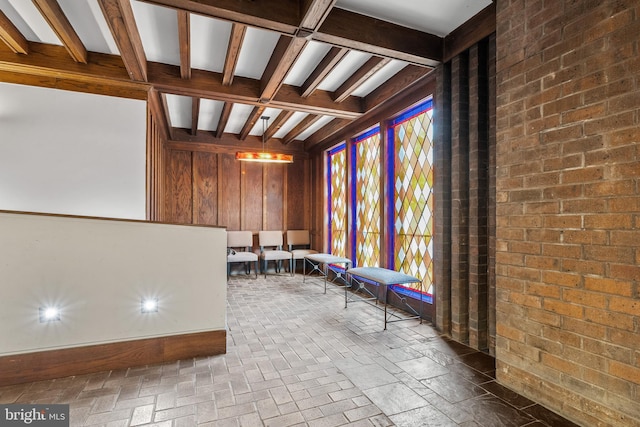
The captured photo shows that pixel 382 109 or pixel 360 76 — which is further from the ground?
pixel 360 76

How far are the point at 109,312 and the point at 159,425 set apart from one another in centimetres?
107

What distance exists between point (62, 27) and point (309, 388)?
12.5ft

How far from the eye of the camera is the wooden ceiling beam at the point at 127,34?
2.51 meters

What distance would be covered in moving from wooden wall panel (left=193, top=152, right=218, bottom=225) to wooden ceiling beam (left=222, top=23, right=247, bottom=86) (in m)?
3.05

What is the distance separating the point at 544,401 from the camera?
6.55ft

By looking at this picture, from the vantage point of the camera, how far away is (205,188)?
6840mm

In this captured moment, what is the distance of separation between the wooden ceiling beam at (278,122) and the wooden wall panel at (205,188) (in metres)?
1.38

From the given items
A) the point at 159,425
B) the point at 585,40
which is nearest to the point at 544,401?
the point at 585,40

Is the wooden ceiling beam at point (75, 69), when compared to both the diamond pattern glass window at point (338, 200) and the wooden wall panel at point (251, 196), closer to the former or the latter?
the wooden wall panel at point (251, 196)

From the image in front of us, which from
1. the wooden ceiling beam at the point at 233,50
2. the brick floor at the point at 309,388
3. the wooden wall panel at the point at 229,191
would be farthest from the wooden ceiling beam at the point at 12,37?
the wooden wall panel at the point at 229,191

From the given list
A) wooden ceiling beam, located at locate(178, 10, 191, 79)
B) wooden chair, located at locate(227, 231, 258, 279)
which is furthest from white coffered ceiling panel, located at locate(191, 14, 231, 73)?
wooden chair, located at locate(227, 231, 258, 279)

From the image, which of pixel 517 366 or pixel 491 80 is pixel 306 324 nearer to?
pixel 517 366

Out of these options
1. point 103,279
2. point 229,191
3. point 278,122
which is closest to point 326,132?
point 278,122

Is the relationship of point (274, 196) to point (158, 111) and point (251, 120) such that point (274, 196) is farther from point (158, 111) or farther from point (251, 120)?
point (158, 111)
